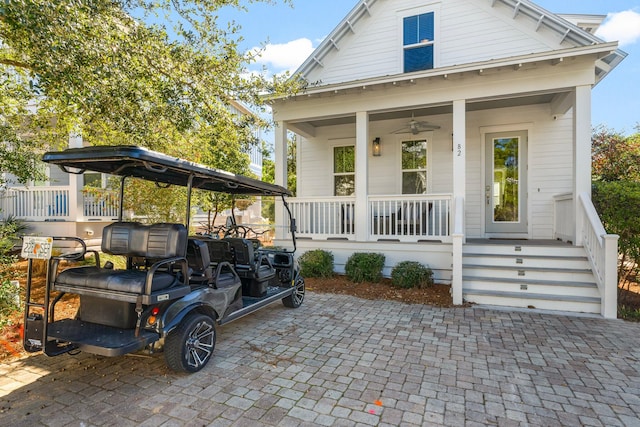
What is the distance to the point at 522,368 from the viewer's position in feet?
10.7

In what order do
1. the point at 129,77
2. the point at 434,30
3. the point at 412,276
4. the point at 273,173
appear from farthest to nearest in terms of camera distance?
the point at 273,173, the point at 434,30, the point at 412,276, the point at 129,77

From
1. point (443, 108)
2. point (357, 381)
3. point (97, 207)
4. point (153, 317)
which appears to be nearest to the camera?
point (153, 317)

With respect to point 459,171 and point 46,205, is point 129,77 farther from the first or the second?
point 46,205

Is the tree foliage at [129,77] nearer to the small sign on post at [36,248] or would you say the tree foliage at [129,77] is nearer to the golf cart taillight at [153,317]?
the small sign on post at [36,248]

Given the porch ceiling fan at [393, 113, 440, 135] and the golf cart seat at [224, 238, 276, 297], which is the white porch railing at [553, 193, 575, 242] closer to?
the porch ceiling fan at [393, 113, 440, 135]

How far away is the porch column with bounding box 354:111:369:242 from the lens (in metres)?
7.22

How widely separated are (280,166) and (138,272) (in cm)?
523

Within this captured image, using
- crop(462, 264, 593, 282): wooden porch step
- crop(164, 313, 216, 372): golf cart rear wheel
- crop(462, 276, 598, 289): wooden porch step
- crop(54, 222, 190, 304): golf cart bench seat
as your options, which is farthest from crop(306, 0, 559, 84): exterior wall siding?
crop(164, 313, 216, 372): golf cart rear wheel

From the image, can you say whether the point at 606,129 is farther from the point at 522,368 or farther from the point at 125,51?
the point at 125,51

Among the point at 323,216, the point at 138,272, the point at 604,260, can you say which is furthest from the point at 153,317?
the point at 604,260

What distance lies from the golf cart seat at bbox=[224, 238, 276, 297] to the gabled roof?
496cm

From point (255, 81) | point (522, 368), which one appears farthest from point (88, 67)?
point (522, 368)

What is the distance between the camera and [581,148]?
579 centimetres

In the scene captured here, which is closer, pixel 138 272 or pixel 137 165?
pixel 138 272
